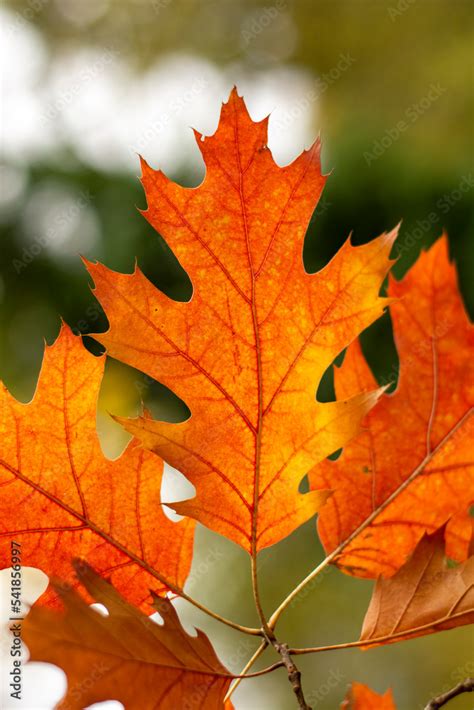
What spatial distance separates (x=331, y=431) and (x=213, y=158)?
17 centimetres

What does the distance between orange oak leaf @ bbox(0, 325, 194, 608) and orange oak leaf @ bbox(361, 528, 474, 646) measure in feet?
0.41

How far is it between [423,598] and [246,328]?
185 millimetres

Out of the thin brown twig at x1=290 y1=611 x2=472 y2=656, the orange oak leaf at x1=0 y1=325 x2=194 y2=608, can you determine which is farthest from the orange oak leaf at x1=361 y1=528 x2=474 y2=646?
the orange oak leaf at x1=0 y1=325 x2=194 y2=608

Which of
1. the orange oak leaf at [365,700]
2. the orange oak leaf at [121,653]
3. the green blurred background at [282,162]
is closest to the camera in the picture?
the orange oak leaf at [121,653]

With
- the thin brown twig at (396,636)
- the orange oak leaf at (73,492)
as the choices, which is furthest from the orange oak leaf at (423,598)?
the orange oak leaf at (73,492)

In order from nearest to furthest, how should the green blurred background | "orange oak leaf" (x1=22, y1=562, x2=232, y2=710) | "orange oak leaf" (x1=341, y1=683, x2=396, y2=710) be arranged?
"orange oak leaf" (x1=22, y1=562, x2=232, y2=710) → "orange oak leaf" (x1=341, y1=683, x2=396, y2=710) → the green blurred background

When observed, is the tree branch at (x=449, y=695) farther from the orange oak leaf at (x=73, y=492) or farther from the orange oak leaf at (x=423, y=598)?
the orange oak leaf at (x=73, y=492)

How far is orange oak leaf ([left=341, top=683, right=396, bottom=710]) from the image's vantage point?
45cm

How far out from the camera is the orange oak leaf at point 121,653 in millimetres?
336

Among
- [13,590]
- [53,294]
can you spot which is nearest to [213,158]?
[13,590]

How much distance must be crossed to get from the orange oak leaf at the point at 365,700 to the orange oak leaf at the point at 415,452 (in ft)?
0.25

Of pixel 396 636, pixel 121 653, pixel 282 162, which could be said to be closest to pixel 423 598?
pixel 396 636

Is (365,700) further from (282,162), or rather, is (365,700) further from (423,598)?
(282,162)

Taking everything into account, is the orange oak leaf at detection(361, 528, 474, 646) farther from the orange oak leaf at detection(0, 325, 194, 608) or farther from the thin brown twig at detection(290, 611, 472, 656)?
the orange oak leaf at detection(0, 325, 194, 608)
